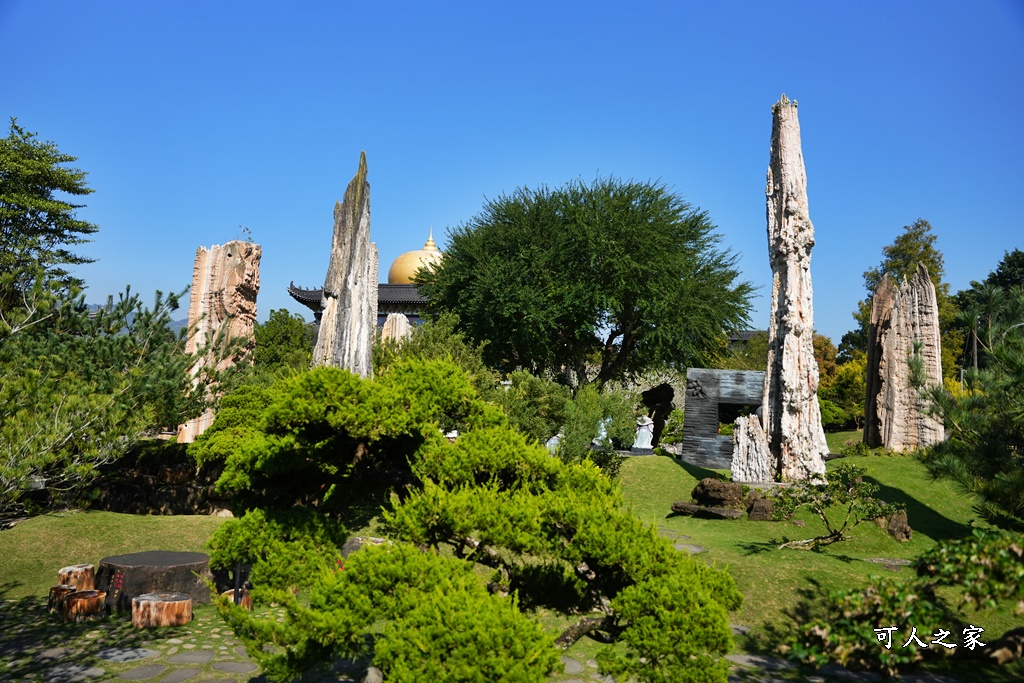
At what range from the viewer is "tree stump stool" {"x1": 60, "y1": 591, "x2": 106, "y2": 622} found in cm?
889

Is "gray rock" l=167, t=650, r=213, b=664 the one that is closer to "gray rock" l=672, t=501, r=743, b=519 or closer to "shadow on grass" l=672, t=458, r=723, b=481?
"gray rock" l=672, t=501, r=743, b=519

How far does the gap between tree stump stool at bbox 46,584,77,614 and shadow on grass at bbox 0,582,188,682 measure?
0.33 feet

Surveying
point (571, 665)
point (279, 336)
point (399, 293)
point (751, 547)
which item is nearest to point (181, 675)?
point (571, 665)

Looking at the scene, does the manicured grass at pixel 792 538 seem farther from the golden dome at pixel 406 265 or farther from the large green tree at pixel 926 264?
the golden dome at pixel 406 265

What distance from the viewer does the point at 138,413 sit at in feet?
30.7

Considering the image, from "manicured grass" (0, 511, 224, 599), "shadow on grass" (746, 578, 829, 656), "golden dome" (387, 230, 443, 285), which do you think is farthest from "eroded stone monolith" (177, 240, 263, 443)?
"golden dome" (387, 230, 443, 285)

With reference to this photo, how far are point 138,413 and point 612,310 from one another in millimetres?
22545

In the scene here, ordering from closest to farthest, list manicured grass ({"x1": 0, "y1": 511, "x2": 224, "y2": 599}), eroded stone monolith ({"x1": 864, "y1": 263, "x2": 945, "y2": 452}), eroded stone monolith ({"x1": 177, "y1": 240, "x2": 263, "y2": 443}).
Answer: manicured grass ({"x1": 0, "y1": 511, "x2": 224, "y2": 599}) < eroded stone monolith ({"x1": 177, "y1": 240, "x2": 263, "y2": 443}) < eroded stone monolith ({"x1": 864, "y1": 263, "x2": 945, "y2": 452})

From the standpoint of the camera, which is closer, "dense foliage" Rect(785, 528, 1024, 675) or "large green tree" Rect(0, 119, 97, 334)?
"dense foliage" Rect(785, 528, 1024, 675)

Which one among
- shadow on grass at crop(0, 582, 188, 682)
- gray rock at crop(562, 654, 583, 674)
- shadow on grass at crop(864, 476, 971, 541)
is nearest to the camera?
shadow on grass at crop(0, 582, 188, 682)

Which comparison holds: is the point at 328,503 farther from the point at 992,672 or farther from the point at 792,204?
the point at 792,204

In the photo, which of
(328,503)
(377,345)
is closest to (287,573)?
(328,503)

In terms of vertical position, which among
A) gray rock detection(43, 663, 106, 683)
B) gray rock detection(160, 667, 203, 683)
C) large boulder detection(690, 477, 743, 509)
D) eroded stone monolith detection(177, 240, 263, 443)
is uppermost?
eroded stone monolith detection(177, 240, 263, 443)

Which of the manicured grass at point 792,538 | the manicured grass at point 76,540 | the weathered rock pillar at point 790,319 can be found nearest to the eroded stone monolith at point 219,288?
the manicured grass at point 76,540
